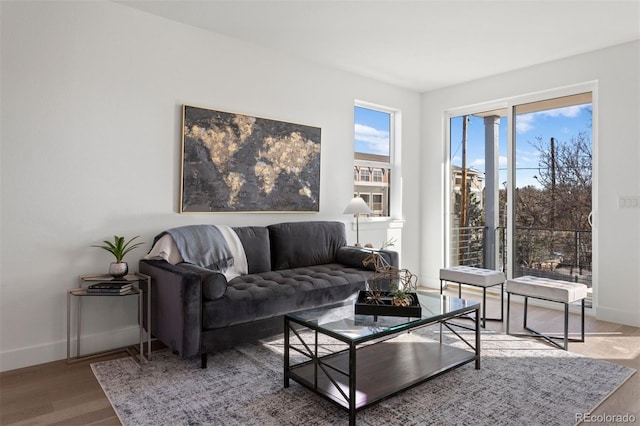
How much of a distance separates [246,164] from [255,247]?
0.80 m

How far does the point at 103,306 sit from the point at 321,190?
93.8 inches

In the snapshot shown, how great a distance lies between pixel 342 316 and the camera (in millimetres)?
2418

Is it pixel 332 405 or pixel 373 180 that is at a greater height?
pixel 373 180

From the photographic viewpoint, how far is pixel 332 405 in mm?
2232

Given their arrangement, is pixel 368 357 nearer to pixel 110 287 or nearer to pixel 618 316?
pixel 110 287

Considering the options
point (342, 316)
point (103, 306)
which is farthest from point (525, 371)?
point (103, 306)

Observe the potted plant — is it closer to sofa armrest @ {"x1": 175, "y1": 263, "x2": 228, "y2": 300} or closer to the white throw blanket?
the white throw blanket

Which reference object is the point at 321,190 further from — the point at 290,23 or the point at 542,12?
the point at 542,12

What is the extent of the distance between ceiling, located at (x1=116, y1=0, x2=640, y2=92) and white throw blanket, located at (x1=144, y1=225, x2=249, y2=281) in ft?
5.79

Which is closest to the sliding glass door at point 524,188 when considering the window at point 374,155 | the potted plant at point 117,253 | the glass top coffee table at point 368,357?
the window at point 374,155

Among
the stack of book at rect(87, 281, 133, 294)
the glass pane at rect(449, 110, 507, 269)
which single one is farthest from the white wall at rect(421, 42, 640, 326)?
the stack of book at rect(87, 281, 133, 294)

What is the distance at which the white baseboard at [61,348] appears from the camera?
276 cm

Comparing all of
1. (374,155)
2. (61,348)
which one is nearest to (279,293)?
(61,348)

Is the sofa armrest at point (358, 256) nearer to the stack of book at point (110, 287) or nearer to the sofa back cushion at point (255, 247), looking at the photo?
the sofa back cushion at point (255, 247)
